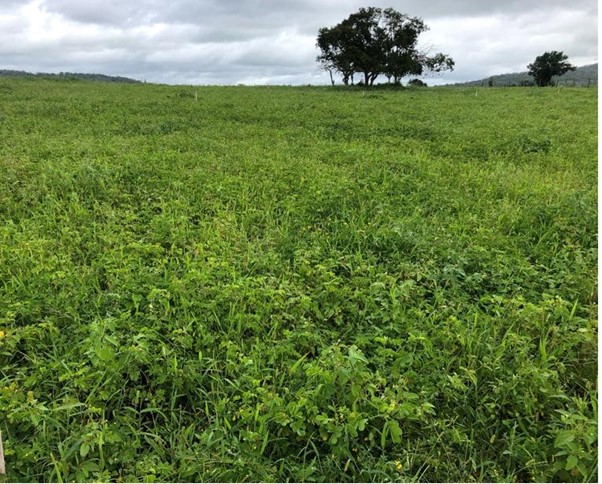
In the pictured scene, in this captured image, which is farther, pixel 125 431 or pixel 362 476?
pixel 125 431

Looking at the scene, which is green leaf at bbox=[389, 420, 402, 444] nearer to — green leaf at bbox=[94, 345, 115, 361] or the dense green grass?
the dense green grass

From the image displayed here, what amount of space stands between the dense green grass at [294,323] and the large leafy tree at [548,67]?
50.6 meters

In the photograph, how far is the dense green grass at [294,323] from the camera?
96.2 inches

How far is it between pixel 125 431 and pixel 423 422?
171cm

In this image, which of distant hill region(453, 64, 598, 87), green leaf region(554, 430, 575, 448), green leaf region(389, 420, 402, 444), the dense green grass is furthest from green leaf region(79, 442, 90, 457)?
distant hill region(453, 64, 598, 87)

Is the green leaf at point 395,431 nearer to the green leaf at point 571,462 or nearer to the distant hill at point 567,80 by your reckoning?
the green leaf at point 571,462

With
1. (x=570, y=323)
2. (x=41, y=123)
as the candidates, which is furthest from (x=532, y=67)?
(x=570, y=323)

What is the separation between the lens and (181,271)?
4.09 m

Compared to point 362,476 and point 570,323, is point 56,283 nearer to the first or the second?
point 362,476

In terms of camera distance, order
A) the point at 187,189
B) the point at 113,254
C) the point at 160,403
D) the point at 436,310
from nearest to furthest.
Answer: the point at 160,403
the point at 436,310
the point at 113,254
the point at 187,189

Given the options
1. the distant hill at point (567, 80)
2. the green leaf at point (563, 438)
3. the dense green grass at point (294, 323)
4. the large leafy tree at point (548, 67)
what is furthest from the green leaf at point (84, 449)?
the large leafy tree at point (548, 67)

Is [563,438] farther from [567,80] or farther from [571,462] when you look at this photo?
[567,80]

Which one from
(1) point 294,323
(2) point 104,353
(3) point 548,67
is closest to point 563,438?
(1) point 294,323

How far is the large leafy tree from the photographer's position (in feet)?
158
